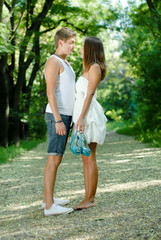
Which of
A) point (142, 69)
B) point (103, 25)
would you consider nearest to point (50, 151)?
point (142, 69)

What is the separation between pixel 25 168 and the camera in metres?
7.84

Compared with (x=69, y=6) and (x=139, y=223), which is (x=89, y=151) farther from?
(x=69, y=6)

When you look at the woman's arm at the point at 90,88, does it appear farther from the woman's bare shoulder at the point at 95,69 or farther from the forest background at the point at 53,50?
the forest background at the point at 53,50

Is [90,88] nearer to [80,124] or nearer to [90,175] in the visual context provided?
[80,124]

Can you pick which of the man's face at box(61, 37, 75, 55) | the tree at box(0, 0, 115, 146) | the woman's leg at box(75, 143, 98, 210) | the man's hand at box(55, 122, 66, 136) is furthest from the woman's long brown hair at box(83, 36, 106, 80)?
the tree at box(0, 0, 115, 146)

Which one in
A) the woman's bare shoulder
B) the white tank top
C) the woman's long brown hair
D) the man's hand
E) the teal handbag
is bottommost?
the teal handbag

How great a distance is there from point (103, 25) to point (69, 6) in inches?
77.2

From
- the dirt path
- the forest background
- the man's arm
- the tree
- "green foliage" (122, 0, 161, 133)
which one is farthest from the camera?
"green foliage" (122, 0, 161, 133)

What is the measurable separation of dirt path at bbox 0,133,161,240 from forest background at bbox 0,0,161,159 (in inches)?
150

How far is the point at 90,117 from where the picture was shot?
378 cm

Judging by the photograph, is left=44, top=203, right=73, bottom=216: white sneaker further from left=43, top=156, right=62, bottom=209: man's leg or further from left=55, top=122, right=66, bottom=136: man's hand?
left=55, top=122, right=66, bottom=136: man's hand

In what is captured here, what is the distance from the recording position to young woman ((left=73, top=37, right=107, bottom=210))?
146 inches

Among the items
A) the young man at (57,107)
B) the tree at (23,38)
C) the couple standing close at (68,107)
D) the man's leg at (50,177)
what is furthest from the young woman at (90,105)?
the tree at (23,38)

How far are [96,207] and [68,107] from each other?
1.12 m
